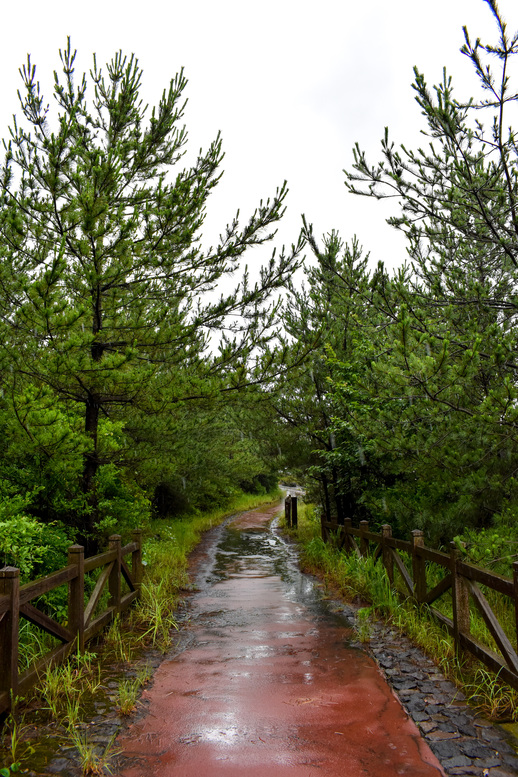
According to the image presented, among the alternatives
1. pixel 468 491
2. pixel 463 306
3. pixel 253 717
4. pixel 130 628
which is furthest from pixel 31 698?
pixel 463 306

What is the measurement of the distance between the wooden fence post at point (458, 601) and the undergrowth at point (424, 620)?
0.25 meters

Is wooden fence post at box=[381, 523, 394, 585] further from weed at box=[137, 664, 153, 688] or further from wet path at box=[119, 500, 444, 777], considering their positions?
weed at box=[137, 664, 153, 688]

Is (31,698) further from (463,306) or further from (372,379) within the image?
(372,379)

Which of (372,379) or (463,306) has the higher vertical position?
(463,306)

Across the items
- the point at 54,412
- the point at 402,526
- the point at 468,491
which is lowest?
the point at 402,526

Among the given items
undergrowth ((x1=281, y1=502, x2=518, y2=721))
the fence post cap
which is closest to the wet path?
undergrowth ((x1=281, y1=502, x2=518, y2=721))

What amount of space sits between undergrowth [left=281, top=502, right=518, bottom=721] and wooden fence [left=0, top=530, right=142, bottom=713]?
10.2ft

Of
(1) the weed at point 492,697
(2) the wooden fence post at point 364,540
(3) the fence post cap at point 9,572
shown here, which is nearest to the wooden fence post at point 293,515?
(2) the wooden fence post at point 364,540

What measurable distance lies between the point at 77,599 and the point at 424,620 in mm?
3900

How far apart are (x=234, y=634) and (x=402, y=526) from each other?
12.8 ft

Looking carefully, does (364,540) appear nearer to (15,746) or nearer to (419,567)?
(419,567)

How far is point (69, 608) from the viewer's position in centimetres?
521

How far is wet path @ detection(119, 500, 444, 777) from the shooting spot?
3.40 m

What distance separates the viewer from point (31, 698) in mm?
4219
